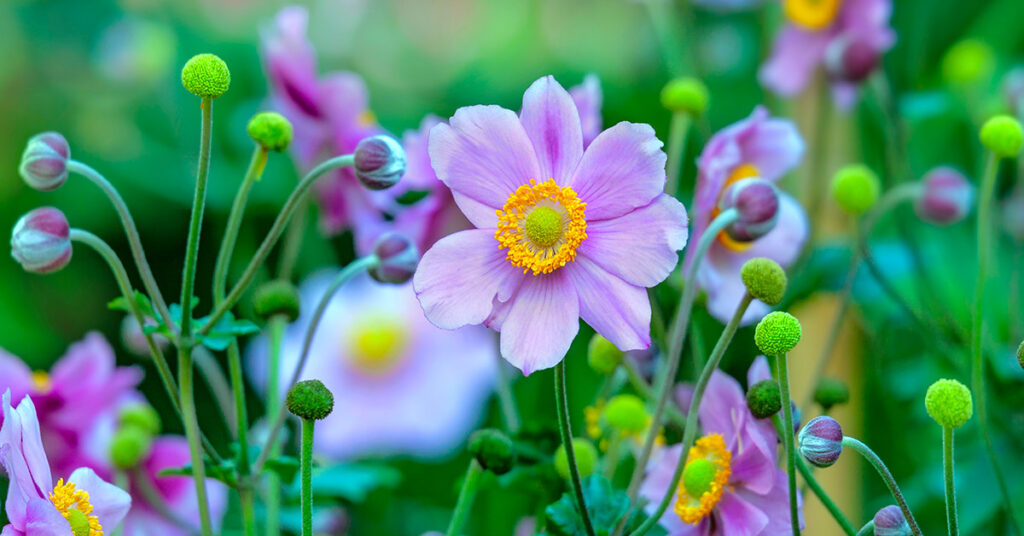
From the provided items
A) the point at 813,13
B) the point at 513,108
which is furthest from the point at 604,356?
the point at 513,108

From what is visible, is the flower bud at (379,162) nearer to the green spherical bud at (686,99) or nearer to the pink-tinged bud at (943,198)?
the green spherical bud at (686,99)

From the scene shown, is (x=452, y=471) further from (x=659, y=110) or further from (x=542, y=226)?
(x=542, y=226)

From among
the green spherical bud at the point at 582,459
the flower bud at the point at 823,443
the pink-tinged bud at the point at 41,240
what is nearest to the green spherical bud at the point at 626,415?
the green spherical bud at the point at 582,459

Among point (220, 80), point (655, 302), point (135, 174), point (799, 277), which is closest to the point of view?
point (220, 80)

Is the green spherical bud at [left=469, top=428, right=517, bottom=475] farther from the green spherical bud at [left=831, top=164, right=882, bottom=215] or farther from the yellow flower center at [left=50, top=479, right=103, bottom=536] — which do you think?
the green spherical bud at [left=831, top=164, right=882, bottom=215]

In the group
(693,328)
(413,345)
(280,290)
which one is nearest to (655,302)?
(693,328)

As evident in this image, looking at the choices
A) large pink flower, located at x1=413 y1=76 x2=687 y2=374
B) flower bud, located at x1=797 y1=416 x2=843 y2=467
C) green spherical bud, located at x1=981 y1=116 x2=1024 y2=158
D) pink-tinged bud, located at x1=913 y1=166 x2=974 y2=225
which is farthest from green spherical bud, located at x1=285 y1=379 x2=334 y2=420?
pink-tinged bud, located at x1=913 y1=166 x2=974 y2=225
